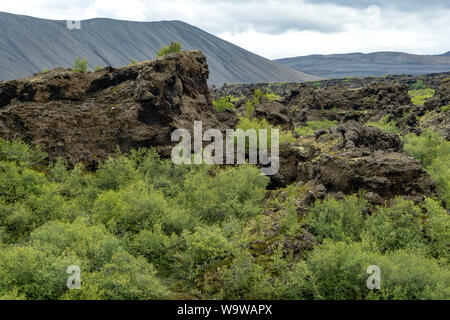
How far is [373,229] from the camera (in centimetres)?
1488

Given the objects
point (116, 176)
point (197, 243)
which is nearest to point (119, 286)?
point (197, 243)

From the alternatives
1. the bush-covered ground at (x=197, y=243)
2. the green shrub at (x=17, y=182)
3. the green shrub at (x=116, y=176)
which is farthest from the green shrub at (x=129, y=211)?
the green shrub at (x=17, y=182)

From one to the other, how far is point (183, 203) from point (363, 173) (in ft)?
34.2

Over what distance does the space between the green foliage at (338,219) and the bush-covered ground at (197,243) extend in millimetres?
51

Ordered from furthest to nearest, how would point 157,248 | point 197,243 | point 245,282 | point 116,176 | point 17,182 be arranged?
point 116,176
point 17,182
point 157,248
point 197,243
point 245,282

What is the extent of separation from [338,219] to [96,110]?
21733 mm

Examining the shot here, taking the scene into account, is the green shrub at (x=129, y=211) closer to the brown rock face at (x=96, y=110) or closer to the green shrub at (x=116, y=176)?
the green shrub at (x=116, y=176)

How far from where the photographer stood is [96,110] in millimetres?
28688

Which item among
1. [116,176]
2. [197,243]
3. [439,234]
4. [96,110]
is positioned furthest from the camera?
[96,110]

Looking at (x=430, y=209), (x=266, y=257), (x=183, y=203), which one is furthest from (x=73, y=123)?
(x=430, y=209)

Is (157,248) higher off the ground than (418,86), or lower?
lower

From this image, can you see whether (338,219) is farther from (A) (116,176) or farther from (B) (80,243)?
(A) (116,176)

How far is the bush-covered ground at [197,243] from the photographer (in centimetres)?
1159

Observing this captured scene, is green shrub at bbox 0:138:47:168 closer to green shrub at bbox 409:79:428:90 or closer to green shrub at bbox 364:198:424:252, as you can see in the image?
green shrub at bbox 364:198:424:252
